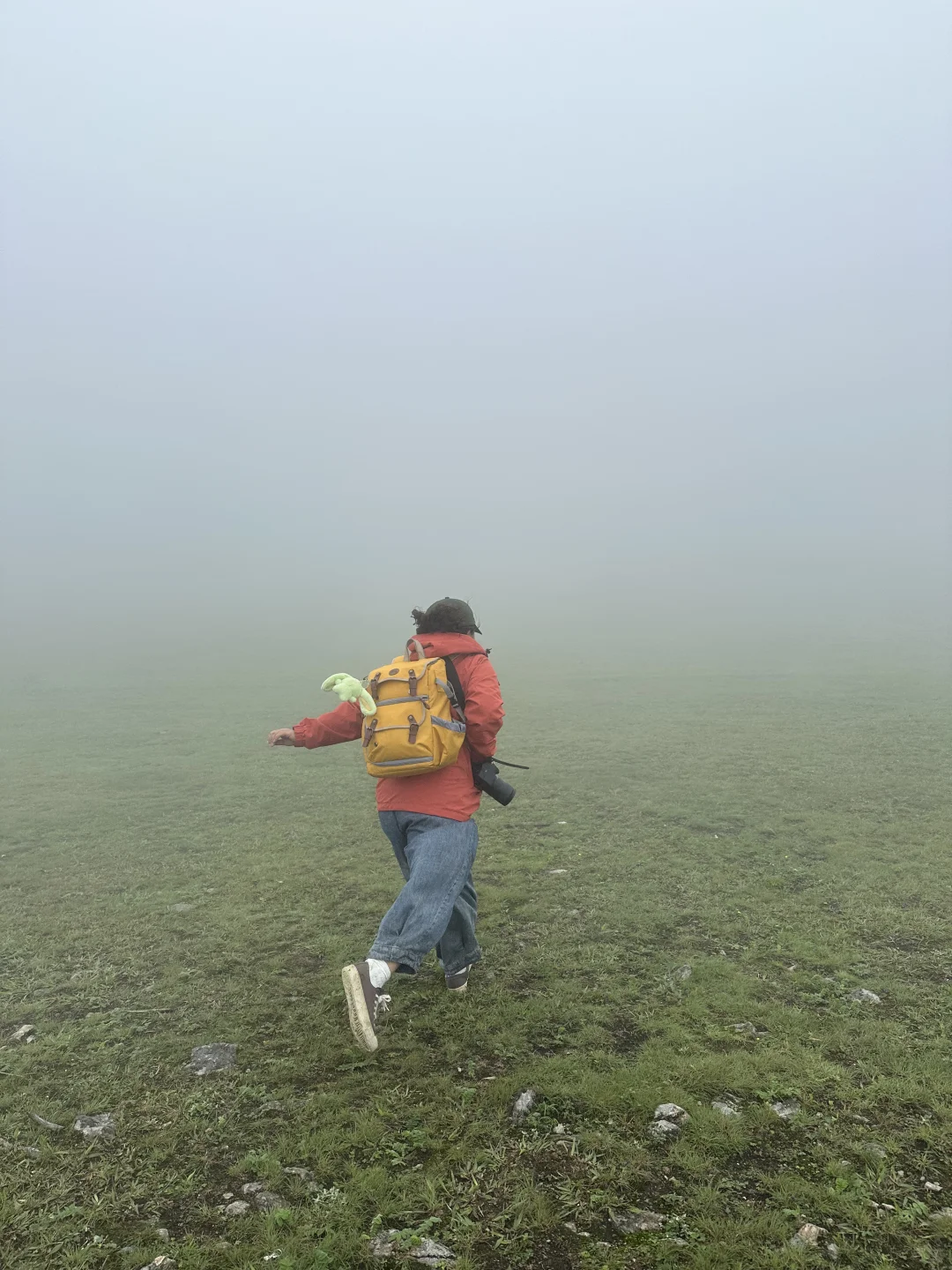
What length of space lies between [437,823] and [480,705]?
765 millimetres

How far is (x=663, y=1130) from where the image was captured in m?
3.45

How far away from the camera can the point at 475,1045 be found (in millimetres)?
4258

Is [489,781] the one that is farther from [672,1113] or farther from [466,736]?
[672,1113]

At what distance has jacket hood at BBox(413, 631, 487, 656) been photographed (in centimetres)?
488

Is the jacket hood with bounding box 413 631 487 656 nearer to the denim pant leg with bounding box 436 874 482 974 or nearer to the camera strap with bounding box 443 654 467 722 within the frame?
the camera strap with bounding box 443 654 467 722

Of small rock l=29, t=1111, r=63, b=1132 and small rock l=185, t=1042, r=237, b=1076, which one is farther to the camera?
small rock l=185, t=1042, r=237, b=1076

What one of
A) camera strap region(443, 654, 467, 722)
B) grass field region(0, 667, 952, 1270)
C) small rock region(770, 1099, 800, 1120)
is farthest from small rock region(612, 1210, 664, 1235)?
camera strap region(443, 654, 467, 722)

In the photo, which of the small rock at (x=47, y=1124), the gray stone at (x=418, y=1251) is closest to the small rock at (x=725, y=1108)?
the gray stone at (x=418, y=1251)

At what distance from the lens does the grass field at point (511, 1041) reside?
2953 mm

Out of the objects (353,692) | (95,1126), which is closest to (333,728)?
(353,692)

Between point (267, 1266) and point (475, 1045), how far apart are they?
167 cm

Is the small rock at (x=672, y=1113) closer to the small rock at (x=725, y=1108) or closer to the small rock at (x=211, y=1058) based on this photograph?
the small rock at (x=725, y=1108)

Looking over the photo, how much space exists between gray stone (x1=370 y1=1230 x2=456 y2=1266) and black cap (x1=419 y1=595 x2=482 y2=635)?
3156 millimetres

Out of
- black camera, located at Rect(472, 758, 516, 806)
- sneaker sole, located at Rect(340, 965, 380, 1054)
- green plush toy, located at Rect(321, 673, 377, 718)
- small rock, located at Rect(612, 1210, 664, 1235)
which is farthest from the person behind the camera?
black camera, located at Rect(472, 758, 516, 806)
